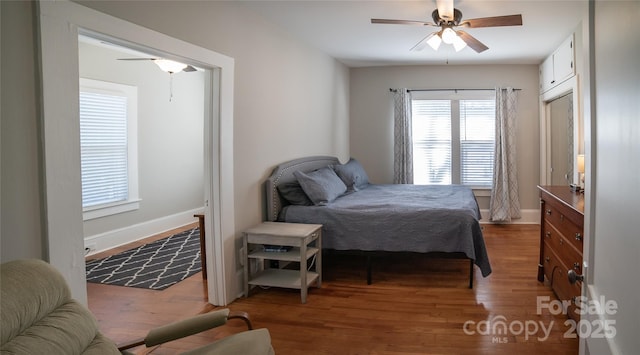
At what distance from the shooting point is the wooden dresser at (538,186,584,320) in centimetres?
274

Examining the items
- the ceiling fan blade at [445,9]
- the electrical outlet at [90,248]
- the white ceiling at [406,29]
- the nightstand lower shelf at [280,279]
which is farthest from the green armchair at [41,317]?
the electrical outlet at [90,248]

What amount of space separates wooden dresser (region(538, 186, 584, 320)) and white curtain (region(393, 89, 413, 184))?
9.83ft

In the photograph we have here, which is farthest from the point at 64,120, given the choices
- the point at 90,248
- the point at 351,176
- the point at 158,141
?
the point at 158,141

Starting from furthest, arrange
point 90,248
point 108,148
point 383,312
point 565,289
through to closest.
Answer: point 108,148 < point 90,248 < point 383,312 < point 565,289

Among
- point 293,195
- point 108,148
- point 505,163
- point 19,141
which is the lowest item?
point 293,195

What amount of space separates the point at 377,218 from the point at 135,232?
3499mm

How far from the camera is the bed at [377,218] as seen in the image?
12.2 feet

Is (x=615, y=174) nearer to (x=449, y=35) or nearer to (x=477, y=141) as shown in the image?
(x=449, y=35)

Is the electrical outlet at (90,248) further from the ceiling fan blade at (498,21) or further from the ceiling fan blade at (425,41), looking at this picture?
the ceiling fan blade at (498,21)

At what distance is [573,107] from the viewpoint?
480 centimetres

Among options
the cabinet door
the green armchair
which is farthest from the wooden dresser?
the green armchair

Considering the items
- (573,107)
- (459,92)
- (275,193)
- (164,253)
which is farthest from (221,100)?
(459,92)

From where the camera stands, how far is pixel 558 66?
5.29 meters

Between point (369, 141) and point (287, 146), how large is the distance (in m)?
2.81
